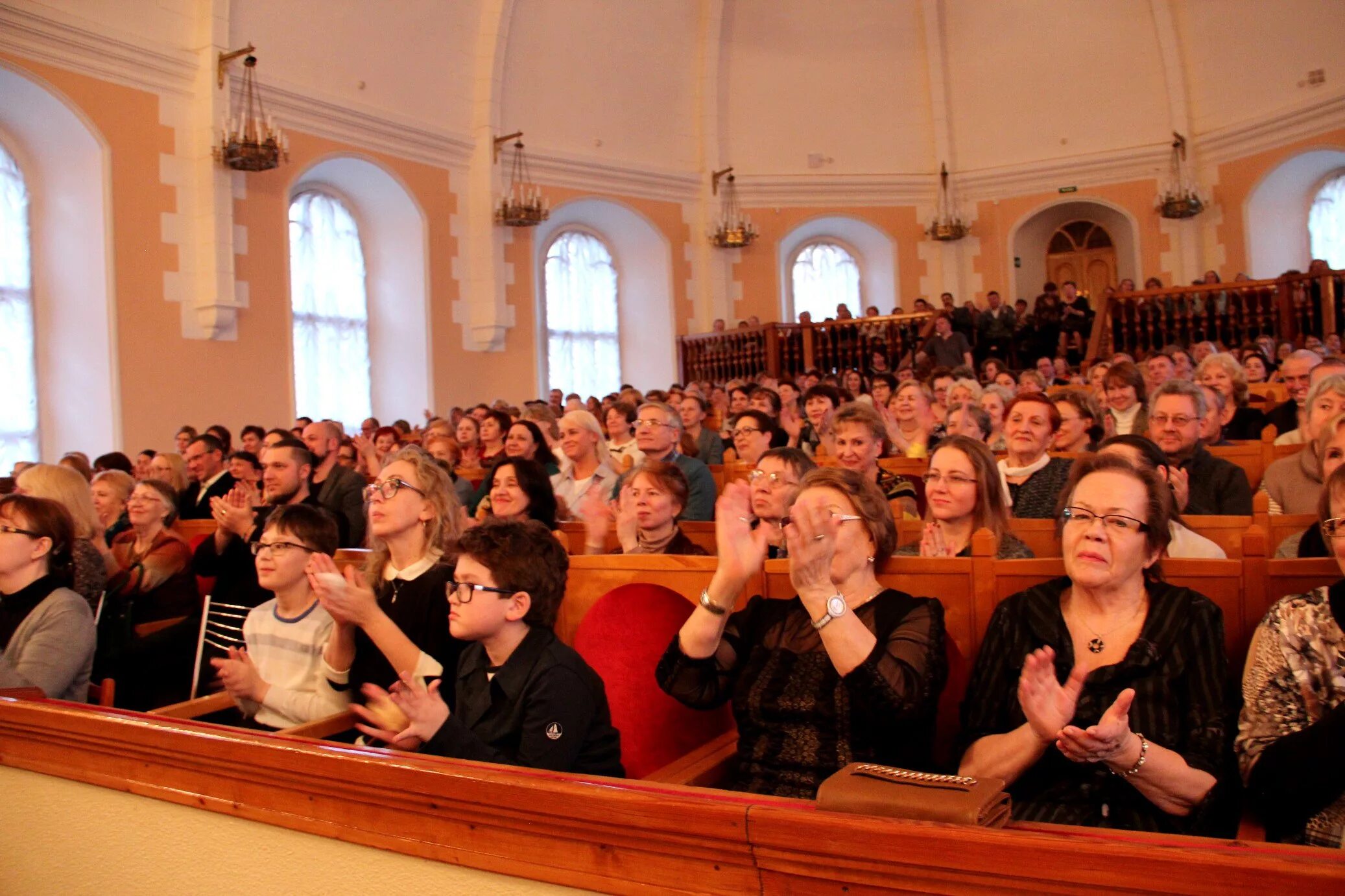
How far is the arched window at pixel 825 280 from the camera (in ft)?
51.3

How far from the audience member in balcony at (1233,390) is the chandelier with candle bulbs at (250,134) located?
24.8 feet

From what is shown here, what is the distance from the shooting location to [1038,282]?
15.3 meters

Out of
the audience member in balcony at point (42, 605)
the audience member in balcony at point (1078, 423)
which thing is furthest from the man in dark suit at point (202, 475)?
the audience member in balcony at point (1078, 423)

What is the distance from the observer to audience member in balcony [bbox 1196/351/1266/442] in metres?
5.51

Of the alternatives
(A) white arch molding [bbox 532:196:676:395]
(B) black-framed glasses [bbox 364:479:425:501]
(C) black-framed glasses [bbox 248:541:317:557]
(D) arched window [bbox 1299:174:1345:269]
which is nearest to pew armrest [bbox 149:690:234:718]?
(C) black-framed glasses [bbox 248:541:317:557]

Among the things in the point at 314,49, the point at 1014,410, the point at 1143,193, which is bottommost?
the point at 1014,410

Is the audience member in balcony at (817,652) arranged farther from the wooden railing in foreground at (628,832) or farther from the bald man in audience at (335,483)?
the bald man in audience at (335,483)

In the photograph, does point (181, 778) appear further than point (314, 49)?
No

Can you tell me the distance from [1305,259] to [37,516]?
14.3m

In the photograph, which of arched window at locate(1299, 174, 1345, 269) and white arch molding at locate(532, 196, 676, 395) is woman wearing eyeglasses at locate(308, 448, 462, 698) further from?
arched window at locate(1299, 174, 1345, 269)

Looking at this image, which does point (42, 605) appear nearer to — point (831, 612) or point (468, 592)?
point (468, 592)

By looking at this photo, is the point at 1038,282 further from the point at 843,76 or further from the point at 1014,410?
the point at 1014,410

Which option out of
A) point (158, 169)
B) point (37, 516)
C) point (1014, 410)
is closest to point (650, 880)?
point (37, 516)

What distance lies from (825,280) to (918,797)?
15.0 meters
